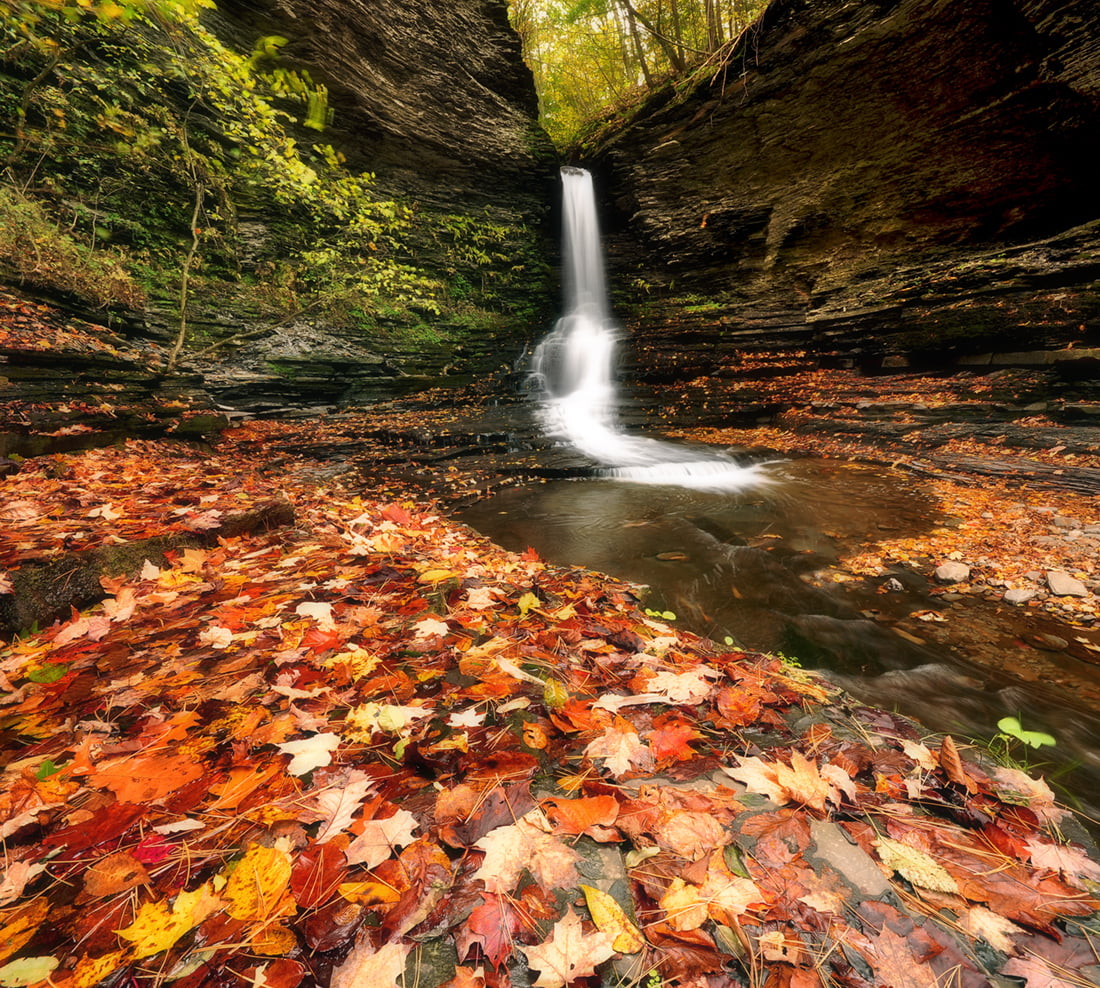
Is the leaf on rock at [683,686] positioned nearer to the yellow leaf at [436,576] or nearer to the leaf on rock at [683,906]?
the leaf on rock at [683,906]

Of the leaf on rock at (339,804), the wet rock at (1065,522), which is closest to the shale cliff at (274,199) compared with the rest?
the leaf on rock at (339,804)

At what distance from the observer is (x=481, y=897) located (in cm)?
84

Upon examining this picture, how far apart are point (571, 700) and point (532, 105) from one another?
56.9 ft

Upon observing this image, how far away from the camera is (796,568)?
→ 409cm

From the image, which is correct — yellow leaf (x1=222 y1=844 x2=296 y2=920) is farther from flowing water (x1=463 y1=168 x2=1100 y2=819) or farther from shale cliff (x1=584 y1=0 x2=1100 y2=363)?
shale cliff (x1=584 y1=0 x2=1100 y2=363)

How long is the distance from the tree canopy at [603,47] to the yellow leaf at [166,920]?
17570 millimetres

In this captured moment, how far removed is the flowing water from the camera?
7.93ft

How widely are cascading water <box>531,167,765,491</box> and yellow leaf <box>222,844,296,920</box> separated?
661cm

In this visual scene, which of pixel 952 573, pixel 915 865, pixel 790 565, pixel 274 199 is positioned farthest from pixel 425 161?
pixel 915 865

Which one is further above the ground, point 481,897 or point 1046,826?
point 481,897

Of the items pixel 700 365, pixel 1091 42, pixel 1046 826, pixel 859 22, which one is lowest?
pixel 1046 826

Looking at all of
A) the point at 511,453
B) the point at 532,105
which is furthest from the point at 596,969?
the point at 532,105

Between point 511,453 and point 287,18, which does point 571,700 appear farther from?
point 287,18

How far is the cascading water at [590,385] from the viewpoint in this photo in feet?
24.8
